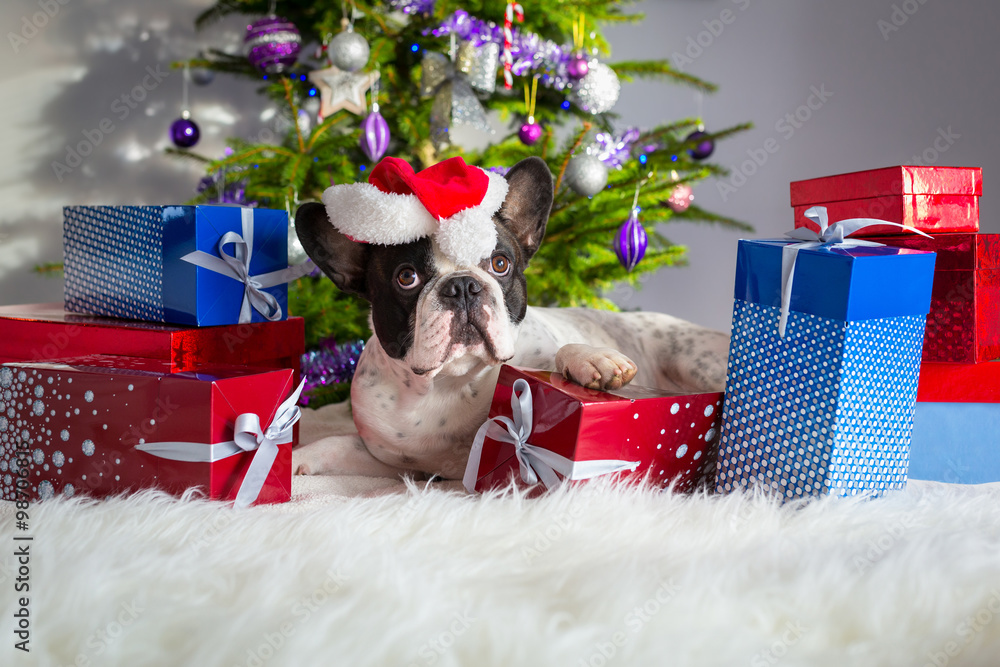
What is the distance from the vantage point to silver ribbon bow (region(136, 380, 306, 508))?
1302 mm

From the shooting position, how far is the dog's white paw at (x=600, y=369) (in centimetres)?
135

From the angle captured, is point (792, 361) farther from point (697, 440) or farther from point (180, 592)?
point (180, 592)

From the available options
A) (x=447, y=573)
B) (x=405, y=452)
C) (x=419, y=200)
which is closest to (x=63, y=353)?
(x=405, y=452)

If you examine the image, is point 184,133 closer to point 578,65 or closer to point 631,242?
point 578,65

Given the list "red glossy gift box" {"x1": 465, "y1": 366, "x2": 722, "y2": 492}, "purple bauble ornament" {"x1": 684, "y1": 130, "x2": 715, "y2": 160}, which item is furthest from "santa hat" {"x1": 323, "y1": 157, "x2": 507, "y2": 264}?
"purple bauble ornament" {"x1": 684, "y1": 130, "x2": 715, "y2": 160}

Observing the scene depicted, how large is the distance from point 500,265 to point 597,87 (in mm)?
1152

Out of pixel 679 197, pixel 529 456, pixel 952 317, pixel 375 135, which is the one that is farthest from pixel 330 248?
pixel 679 197

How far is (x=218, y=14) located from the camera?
9.97 feet
